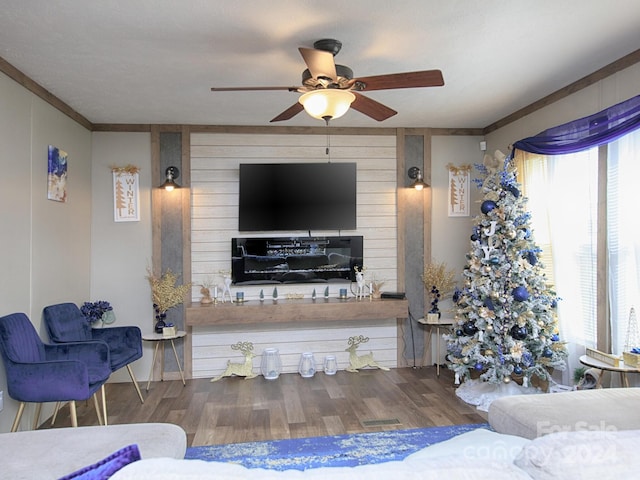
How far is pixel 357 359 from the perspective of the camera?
488cm

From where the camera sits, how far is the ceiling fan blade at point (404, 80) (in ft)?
8.05

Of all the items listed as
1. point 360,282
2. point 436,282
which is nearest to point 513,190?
point 436,282

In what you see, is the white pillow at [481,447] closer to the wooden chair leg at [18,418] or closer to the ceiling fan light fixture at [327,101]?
the ceiling fan light fixture at [327,101]

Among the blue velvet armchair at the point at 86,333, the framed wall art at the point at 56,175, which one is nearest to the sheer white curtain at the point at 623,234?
the blue velvet armchair at the point at 86,333

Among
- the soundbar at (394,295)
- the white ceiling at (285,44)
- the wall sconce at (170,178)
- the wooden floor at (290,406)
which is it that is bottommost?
the wooden floor at (290,406)

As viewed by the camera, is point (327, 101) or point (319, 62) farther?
point (327, 101)

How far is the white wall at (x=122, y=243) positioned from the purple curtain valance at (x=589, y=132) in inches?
150

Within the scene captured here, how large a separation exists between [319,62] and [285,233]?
2.70 m

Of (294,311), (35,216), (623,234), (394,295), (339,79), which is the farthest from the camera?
(394,295)

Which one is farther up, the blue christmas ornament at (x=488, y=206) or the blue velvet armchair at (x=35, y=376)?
the blue christmas ornament at (x=488, y=206)

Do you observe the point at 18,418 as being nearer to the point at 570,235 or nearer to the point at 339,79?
the point at 339,79

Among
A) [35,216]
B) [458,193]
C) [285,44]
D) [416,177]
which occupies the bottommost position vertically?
[35,216]

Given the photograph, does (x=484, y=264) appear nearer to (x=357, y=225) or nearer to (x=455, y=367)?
(x=455, y=367)

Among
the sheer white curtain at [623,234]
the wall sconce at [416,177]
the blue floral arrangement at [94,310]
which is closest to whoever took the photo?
the sheer white curtain at [623,234]
